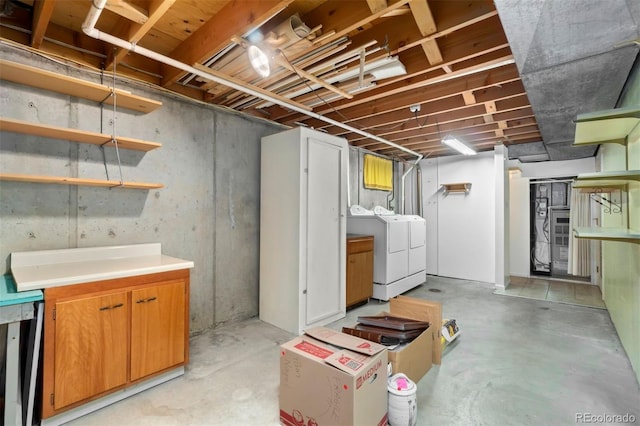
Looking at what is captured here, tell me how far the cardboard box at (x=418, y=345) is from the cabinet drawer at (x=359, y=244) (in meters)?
1.23

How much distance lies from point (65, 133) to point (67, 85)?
0.37m

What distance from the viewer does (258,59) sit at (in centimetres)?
213

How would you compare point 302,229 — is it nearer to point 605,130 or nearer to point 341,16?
point 341,16

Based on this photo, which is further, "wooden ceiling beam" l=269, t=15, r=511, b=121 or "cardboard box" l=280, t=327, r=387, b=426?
"wooden ceiling beam" l=269, t=15, r=511, b=121

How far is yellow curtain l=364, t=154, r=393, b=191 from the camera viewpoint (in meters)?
5.76

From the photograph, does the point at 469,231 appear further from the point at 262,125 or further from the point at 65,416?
the point at 65,416

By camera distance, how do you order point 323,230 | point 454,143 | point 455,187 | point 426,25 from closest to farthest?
point 426,25 → point 323,230 → point 454,143 → point 455,187

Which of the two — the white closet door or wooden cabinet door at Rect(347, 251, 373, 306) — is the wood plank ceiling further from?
wooden cabinet door at Rect(347, 251, 373, 306)

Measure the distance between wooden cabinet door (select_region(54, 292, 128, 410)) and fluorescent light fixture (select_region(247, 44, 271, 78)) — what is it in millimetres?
1854

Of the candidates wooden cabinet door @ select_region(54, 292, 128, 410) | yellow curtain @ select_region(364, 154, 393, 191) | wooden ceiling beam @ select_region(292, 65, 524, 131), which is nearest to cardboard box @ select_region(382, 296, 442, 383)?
wooden cabinet door @ select_region(54, 292, 128, 410)

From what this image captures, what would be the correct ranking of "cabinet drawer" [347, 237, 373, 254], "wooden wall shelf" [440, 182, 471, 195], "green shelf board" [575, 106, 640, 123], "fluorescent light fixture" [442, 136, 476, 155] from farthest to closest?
"wooden wall shelf" [440, 182, 471, 195] → "fluorescent light fixture" [442, 136, 476, 155] → "cabinet drawer" [347, 237, 373, 254] → "green shelf board" [575, 106, 640, 123]

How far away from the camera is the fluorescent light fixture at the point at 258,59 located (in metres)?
2.08

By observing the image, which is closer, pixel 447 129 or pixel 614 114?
pixel 614 114

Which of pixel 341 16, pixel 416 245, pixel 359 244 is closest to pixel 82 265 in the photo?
pixel 341 16
